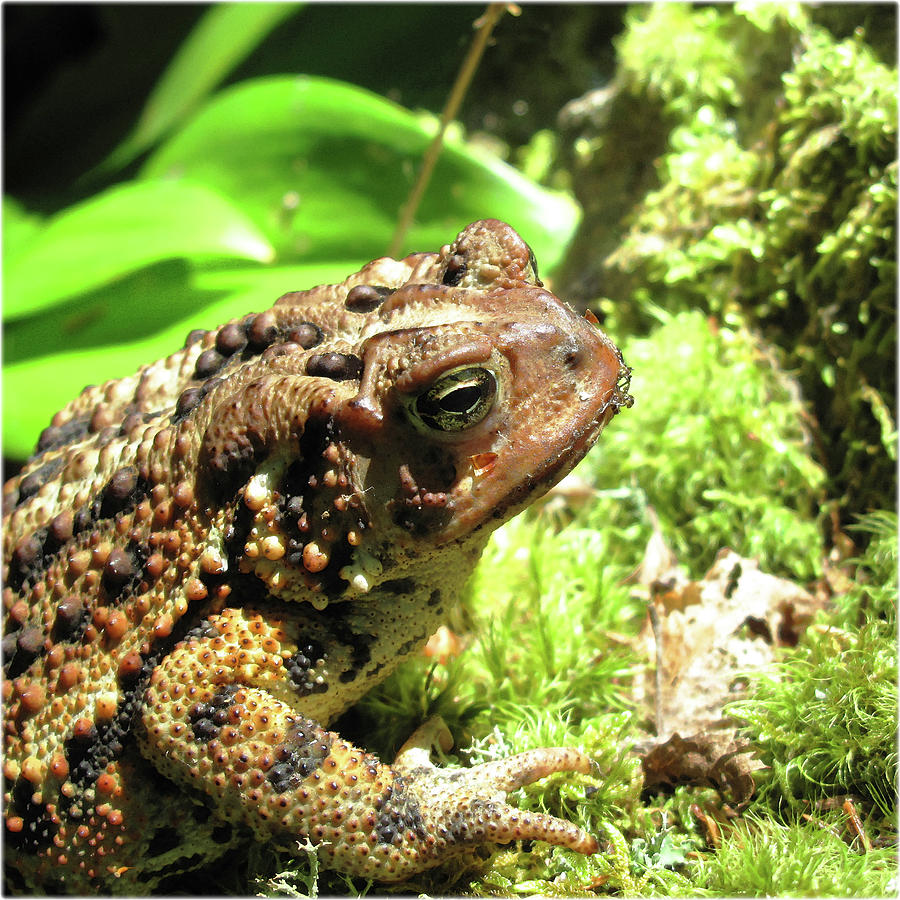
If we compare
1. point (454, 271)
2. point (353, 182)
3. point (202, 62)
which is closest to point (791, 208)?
point (454, 271)

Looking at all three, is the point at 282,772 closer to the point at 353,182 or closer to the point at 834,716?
the point at 834,716

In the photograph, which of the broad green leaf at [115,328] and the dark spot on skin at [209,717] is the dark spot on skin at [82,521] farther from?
the broad green leaf at [115,328]

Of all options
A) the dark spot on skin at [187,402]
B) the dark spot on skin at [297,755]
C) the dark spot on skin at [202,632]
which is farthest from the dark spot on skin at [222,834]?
the dark spot on skin at [187,402]

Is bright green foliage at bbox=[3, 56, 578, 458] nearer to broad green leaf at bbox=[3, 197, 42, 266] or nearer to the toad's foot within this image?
broad green leaf at bbox=[3, 197, 42, 266]

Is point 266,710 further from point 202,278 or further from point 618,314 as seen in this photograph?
point 618,314

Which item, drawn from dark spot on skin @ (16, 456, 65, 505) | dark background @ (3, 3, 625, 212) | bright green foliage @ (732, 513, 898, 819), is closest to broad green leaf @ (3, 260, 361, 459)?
dark spot on skin @ (16, 456, 65, 505)

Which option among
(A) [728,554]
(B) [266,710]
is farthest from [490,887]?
(A) [728,554]
